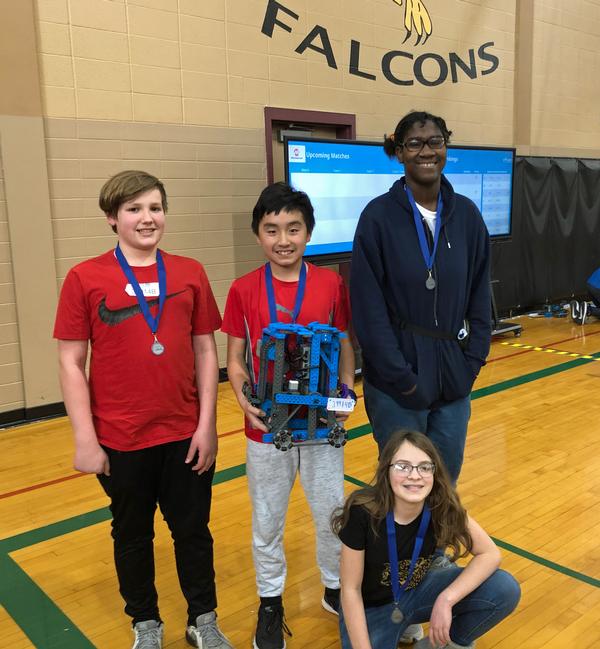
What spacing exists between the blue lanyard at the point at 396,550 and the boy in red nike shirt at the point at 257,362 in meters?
0.27

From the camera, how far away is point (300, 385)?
1.78 metres

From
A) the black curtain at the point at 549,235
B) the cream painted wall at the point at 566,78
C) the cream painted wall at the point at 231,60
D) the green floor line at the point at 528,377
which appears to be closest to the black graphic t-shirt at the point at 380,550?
the green floor line at the point at 528,377

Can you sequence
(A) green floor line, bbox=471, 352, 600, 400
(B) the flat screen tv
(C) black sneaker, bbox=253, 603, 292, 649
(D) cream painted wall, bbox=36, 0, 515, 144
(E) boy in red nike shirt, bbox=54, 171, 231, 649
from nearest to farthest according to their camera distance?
(E) boy in red nike shirt, bbox=54, 171, 231, 649, (C) black sneaker, bbox=253, 603, 292, 649, (D) cream painted wall, bbox=36, 0, 515, 144, (A) green floor line, bbox=471, 352, 600, 400, (B) the flat screen tv

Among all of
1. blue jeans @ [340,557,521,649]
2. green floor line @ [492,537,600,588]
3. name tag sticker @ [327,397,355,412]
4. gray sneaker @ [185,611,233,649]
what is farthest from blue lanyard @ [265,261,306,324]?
green floor line @ [492,537,600,588]

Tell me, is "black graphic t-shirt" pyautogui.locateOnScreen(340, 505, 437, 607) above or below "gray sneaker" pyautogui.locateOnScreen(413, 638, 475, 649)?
above

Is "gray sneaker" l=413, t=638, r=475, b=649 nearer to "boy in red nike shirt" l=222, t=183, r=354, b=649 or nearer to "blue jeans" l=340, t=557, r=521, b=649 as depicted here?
"blue jeans" l=340, t=557, r=521, b=649

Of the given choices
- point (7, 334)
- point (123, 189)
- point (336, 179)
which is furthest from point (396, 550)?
point (336, 179)

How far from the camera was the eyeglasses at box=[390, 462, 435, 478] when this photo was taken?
5.35 ft

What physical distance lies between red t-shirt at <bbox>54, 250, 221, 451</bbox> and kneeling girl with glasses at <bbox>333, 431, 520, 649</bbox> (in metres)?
0.57

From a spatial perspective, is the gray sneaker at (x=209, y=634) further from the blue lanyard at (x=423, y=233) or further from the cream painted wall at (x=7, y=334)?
the cream painted wall at (x=7, y=334)

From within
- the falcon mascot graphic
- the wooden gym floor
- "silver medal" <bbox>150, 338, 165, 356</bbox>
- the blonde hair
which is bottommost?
the wooden gym floor

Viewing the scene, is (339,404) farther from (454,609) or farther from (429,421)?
(454,609)

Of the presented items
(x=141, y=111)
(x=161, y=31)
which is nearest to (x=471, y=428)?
(x=141, y=111)

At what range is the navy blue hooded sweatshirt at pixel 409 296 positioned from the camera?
1796mm
